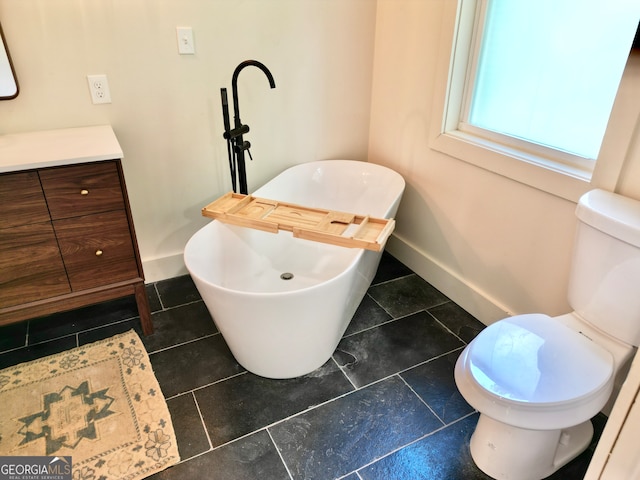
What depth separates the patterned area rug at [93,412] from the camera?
1.51 metres

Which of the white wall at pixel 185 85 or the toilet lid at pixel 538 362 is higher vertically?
the white wall at pixel 185 85

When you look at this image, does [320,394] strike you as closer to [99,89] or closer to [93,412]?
[93,412]

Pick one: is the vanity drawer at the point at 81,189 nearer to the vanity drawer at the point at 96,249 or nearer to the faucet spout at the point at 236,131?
the vanity drawer at the point at 96,249

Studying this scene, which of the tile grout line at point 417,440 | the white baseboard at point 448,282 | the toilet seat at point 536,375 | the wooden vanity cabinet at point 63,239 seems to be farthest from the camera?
the white baseboard at point 448,282

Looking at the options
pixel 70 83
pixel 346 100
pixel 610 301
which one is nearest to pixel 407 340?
pixel 610 301

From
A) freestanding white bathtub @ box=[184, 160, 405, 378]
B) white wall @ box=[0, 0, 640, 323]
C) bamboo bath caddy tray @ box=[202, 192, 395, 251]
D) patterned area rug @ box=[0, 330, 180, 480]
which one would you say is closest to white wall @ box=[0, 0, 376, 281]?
white wall @ box=[0, 0, 640, 323]

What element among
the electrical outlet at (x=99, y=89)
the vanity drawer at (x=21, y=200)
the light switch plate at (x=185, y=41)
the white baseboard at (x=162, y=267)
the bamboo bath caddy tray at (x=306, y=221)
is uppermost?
the light switch plate at (x=185, y=41)

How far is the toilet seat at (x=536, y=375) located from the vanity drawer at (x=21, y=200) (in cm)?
161

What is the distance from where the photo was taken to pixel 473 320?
2.19 meters

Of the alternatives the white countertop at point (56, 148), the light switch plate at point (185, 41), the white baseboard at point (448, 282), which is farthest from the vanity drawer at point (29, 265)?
the white baseboard at point (448, 282)

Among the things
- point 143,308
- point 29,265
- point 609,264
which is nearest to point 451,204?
point 609,264

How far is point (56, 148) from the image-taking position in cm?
171

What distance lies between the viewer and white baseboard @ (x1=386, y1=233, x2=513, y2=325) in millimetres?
2111

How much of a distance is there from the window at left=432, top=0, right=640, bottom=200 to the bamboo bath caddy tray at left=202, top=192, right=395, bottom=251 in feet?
2.06
